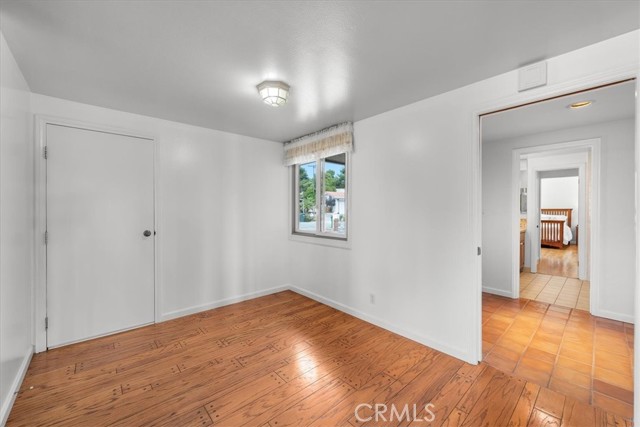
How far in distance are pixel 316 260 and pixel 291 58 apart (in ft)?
8.58

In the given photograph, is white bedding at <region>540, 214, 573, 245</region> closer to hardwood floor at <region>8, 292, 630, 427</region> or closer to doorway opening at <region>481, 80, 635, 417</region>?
doorway opening at <region>481, 80, 635, 417</region>

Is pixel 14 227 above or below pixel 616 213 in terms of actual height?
below

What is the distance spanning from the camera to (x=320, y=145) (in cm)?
350

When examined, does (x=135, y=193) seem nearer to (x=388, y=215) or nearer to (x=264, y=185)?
(x=264, y=185)

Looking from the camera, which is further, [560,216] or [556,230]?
[560,216]

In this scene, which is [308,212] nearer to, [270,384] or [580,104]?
[270,384]

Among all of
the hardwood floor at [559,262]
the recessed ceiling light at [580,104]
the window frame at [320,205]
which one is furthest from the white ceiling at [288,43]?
the hardwood floor at [559,262]

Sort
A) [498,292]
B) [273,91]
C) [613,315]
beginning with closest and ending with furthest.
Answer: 1. [273,91]
2. [613,315]
3. [498,292]

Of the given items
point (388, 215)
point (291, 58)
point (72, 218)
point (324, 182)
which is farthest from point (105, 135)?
point (388, 215)

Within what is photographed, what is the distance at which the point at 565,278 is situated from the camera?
4.57 meters
